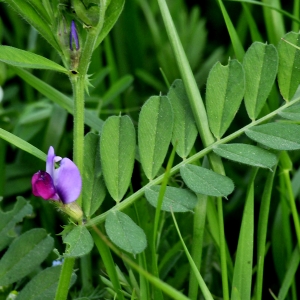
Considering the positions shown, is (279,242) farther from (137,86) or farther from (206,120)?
(137,86)

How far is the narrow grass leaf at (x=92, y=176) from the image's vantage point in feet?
2.37

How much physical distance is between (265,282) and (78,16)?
0.71 m

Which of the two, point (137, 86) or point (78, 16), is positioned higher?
point (78, 16)

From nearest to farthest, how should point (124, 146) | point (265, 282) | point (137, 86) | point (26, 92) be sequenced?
point (124, 146), point (265, 282), point (26, 92), point (137, 86)

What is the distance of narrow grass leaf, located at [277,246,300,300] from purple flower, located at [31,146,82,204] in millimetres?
360

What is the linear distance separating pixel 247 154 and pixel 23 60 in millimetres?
321

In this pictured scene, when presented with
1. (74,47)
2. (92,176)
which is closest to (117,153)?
(92,176)

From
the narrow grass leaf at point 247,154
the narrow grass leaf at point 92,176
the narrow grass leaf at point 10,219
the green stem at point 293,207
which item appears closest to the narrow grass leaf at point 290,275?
the green stem at point 293,207

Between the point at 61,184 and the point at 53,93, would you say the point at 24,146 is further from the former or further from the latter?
the point at 53,93

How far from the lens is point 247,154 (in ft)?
2.43

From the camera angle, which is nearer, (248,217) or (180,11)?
(248,217)

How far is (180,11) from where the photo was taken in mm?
1606

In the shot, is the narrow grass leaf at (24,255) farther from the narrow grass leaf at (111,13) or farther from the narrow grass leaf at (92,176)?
the narrow grass leaf at (111,13)

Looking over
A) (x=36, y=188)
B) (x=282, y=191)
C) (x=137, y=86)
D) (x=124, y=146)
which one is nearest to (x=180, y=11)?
(x=137, y=86)
